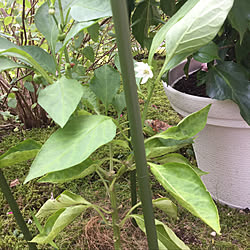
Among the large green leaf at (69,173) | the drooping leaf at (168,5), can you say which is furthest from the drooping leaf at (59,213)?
the drooping leaf at (168,5)

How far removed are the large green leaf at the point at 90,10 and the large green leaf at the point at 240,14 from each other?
1.07ft

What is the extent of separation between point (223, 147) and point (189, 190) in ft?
1.77

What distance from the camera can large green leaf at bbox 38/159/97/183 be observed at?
0.49 metres

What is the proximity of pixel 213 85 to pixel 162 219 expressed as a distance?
1.65ft

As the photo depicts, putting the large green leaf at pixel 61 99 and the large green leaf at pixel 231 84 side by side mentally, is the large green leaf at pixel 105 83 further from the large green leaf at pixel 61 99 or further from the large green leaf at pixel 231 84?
the large green leaf at pixel 231 84

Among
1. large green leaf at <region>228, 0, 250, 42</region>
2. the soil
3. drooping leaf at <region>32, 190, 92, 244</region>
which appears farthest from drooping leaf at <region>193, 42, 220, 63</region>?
drooping leaf at <region>32, 190, 92, 244</region>

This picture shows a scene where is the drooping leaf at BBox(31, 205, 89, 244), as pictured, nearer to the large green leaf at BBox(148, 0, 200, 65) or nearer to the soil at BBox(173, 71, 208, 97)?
the large green leaf at BBox(148, 0, 200, 65)

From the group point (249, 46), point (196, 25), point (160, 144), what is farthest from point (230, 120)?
point (196, 25)

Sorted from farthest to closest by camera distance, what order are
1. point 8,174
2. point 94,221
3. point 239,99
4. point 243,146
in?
point 8,174
point 94,221
point 243,146
point 239,99

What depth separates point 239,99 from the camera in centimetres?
76

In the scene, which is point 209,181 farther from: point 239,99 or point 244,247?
point 239,99

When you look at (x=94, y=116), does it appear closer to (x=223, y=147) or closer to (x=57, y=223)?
(x=57, y=223)

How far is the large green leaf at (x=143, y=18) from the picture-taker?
0.85 meters

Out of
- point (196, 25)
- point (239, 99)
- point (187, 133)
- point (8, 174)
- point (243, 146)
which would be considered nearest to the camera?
point (196, 25)
